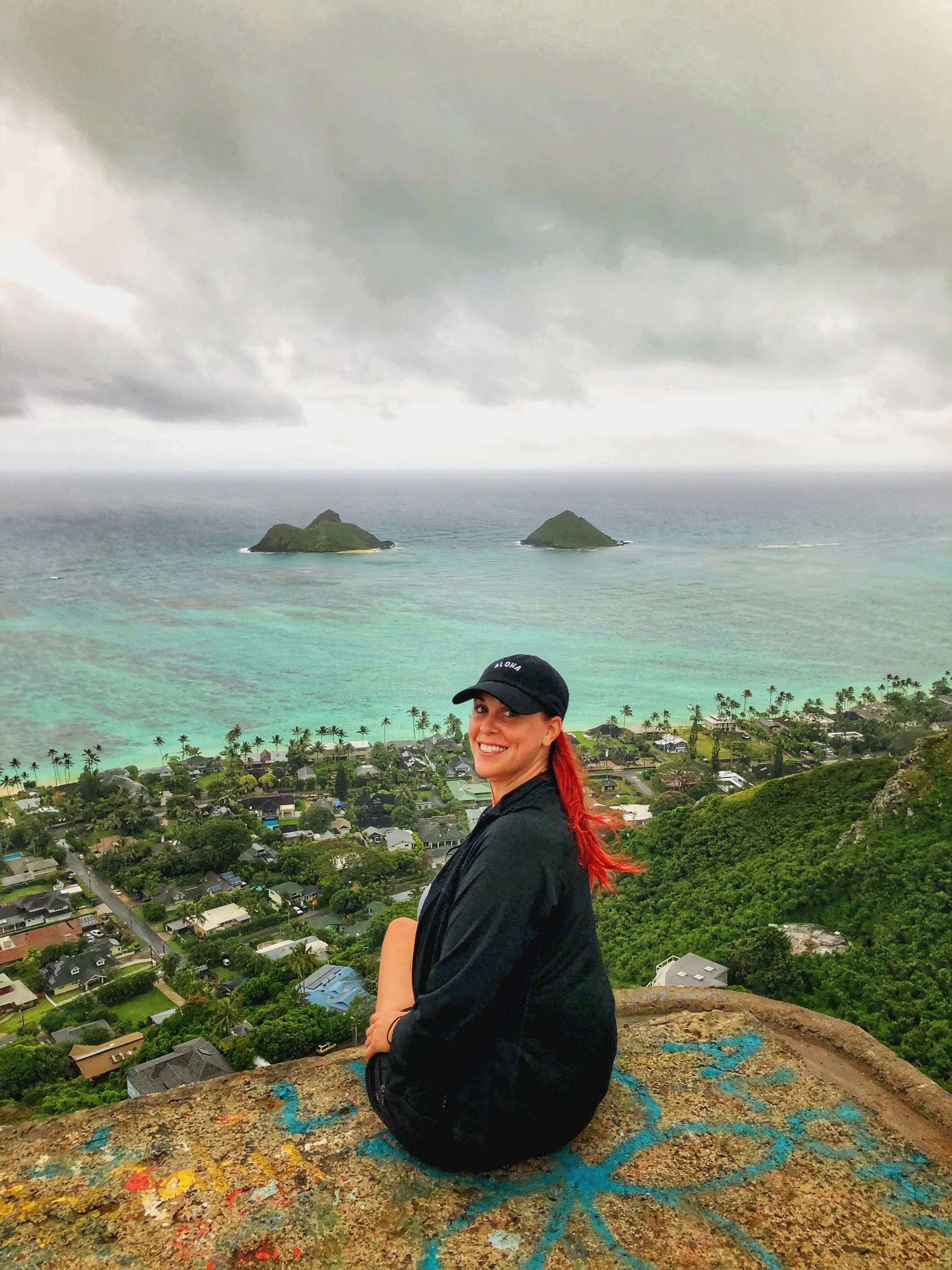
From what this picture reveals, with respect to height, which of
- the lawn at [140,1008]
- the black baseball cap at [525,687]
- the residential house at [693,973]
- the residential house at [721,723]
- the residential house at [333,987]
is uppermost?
the black baseball cap at [525,687]

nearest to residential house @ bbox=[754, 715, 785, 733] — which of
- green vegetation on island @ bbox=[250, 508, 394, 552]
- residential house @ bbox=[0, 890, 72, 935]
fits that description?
residential house @ bbox=[0, 890, 72, 935]

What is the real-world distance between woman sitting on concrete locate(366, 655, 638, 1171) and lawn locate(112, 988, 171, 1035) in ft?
33.5

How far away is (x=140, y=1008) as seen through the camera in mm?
10922

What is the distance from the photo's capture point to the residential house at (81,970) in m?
11.3

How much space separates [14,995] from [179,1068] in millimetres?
4057

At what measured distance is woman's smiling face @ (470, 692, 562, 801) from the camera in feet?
6.18

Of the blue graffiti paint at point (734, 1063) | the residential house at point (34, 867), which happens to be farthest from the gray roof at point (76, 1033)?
the blue graffiti paint at point (734, 1063)

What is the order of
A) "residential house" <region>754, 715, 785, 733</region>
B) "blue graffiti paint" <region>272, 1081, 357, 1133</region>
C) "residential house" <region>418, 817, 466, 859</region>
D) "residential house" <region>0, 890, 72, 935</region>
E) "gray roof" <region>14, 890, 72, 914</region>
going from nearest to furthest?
1. "blue graffiti paint" <region>272, 1081, 357, 1133</region>
2. "residential house" <region>0, 890, 72, 935</region>
3. "gray roof" <region>14, 890, 72, 914</region>
4. "residential house" <region>418, 817, 466, 859</region>
5. "residential house" <region>754, 715, 785, 733</region>

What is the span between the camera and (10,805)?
1800cm

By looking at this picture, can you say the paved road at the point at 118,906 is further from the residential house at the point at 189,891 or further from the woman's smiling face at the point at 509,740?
the woman's smiling face at the point at 509,740

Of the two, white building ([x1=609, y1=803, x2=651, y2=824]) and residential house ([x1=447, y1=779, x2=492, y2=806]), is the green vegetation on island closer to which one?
residential house ([x1=447, y1=779, x2=492, y2=806])

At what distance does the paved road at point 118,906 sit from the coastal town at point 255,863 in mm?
47

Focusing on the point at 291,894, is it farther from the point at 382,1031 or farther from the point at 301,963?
the point at 382,1031

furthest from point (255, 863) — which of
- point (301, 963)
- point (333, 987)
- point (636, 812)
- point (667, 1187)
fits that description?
point (667, 1187)
